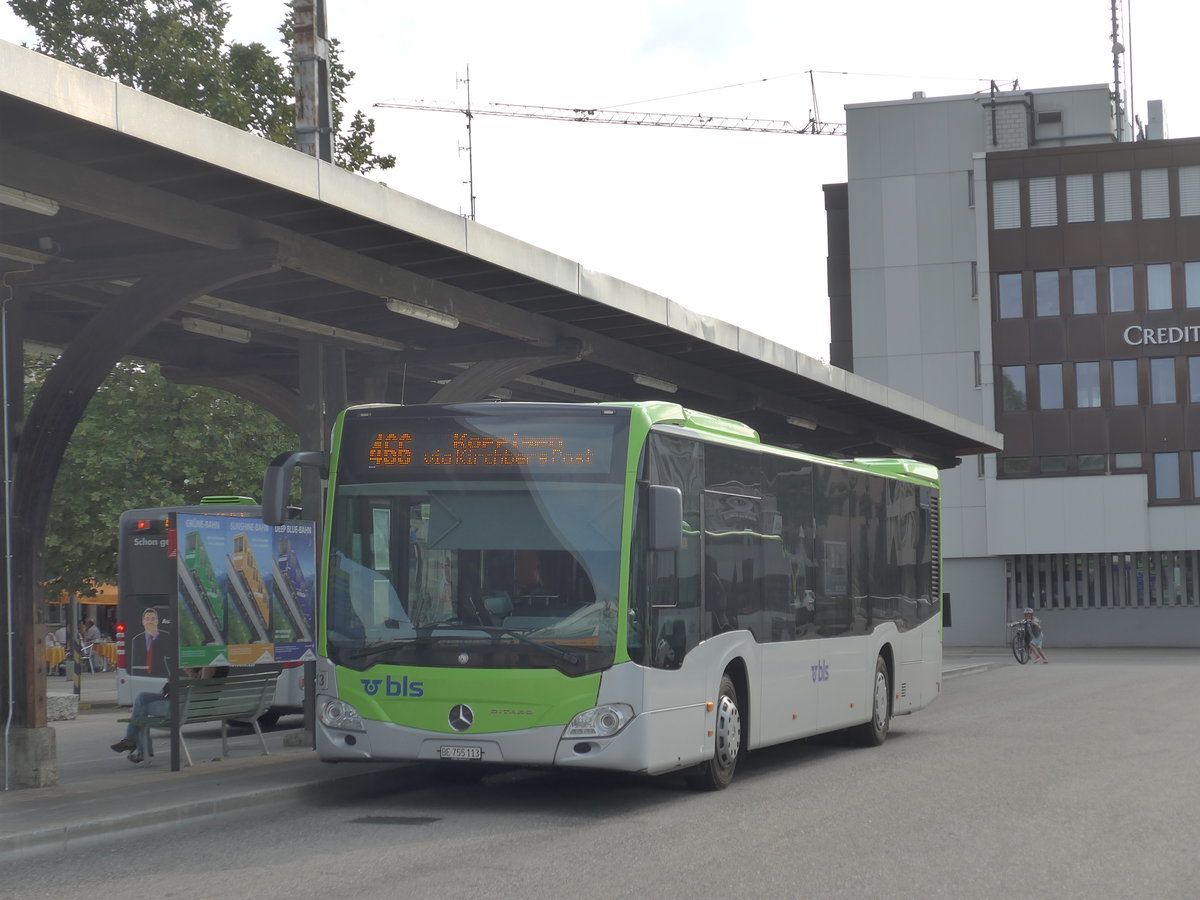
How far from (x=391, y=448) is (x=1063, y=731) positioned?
377 inches

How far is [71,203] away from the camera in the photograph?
34.6 feet

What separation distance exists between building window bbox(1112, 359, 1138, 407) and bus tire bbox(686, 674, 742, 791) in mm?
45867

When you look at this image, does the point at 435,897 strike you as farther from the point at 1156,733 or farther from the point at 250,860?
the point at 1156,733

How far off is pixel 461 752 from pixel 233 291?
520cm

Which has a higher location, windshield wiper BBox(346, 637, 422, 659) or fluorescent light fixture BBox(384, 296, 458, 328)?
fluorescent light fixture BBox(384, 296, 458, 328)

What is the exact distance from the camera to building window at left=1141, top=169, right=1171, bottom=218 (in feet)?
182

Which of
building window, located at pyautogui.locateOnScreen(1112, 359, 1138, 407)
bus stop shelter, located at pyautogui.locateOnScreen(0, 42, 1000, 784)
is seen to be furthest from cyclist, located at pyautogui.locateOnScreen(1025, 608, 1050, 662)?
bus stop shelter, located at pyautogui.locateOnScreen(0, 42, 1000, 784)

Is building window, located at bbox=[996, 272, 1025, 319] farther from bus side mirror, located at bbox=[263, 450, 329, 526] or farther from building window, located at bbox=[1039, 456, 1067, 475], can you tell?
bus side mirror, located at bbox=[263, 450, 329, 526]

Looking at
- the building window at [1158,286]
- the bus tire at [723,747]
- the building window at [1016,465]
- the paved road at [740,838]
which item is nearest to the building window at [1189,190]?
the building window at [1158,286]

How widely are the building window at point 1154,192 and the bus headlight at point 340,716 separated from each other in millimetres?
49257

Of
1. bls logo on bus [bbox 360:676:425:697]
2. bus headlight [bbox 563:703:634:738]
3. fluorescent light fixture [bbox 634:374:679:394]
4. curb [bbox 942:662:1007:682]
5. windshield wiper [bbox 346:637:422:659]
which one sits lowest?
curb [bbox 942:662:1007:682]

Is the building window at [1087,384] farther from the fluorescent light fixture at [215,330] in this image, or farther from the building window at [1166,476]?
the fluorescent light fixture at [215,330]

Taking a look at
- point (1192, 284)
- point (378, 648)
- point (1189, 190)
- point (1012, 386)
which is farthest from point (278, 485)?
point (1189, 190)

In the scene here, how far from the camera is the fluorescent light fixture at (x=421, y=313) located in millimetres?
14297
